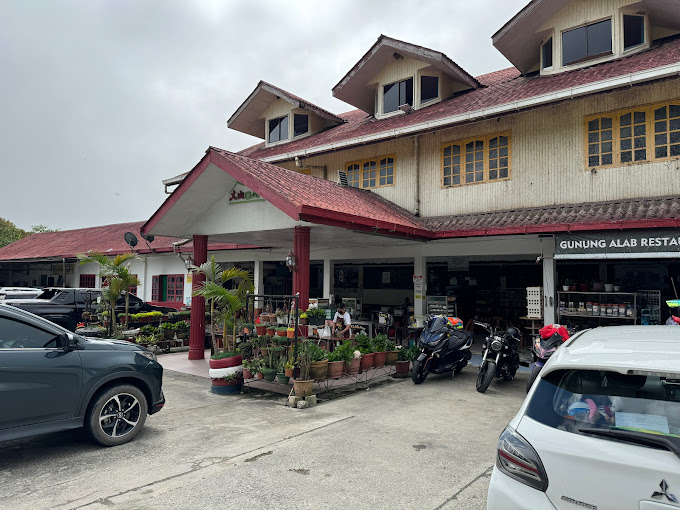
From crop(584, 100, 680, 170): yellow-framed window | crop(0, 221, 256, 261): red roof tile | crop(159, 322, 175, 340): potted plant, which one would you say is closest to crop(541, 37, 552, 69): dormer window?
crop(584, 100, 680, 170): yellow-framed window

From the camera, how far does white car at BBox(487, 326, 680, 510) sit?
2219mm

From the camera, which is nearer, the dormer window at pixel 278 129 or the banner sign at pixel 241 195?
the banner sign at pixel 241 195

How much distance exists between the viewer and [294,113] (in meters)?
16.9

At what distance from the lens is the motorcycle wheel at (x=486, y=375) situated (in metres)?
8.23

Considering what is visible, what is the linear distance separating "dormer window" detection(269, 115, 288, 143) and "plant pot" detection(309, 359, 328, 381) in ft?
36.3

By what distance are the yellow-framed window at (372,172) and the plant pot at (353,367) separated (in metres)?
6.13

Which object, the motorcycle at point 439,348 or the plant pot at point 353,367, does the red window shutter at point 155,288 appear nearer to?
the plant pot at point 353,367

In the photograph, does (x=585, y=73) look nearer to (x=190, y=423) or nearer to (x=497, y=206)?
(x=497, y=206)

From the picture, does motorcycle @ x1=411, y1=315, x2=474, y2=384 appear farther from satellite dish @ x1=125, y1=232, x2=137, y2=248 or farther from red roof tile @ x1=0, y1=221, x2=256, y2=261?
satellite dish @ x1=125, y1=232, x2=137, y2=248

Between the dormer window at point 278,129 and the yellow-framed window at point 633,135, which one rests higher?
the dormer window at point 278,129

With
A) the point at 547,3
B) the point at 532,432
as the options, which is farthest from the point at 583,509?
the point at 547,3

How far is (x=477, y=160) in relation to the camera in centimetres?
1201

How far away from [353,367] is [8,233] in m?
43.8

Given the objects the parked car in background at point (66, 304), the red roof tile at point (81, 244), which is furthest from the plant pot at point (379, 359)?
the red roof tile at point (81, 244)
